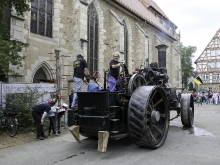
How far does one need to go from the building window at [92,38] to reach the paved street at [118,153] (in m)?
10.5

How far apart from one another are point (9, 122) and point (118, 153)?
4009 millimetres

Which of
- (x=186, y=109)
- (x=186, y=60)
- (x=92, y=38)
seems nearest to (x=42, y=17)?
(x=92, y=38)

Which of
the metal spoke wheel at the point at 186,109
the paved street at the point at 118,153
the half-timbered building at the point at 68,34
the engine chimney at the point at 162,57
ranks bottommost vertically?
the paved street at the point at 118,153

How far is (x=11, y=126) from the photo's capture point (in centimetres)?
740

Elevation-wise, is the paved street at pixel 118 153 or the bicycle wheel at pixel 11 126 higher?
the bicycle wheel at pixel 11 126

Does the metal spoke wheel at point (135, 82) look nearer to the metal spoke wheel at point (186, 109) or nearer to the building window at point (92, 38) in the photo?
the metal spoke wheel at point (186, 109)

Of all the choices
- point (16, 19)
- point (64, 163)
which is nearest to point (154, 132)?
point (64, 163)

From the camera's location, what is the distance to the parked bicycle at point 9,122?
7289mm

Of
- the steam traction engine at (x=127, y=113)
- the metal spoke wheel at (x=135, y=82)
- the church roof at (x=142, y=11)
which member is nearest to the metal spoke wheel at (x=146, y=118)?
the steam traction engine at (x=127, y=113)

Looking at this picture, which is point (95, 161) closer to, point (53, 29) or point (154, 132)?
point (154, 132)

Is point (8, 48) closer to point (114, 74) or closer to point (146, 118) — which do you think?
A: point (114, 74)

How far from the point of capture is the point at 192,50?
53938 millimetres

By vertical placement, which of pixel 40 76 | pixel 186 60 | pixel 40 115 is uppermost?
pixel 186 60

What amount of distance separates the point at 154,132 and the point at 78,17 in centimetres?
1036
